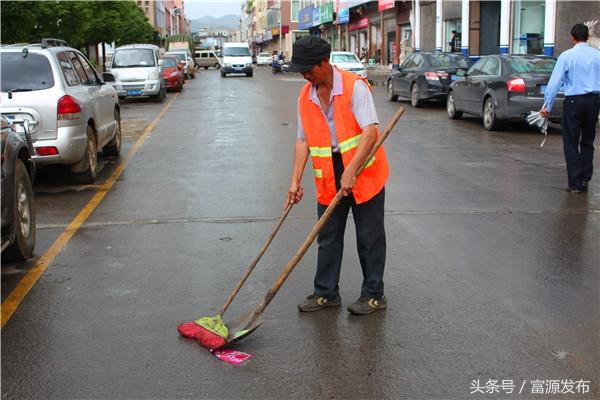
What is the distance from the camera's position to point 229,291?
203 inches

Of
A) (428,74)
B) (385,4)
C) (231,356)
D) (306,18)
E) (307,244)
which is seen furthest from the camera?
(306,18)

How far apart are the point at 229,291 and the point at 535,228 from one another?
3.31 metres

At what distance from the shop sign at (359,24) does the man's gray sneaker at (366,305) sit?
155ft

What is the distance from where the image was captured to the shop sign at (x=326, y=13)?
198 feet

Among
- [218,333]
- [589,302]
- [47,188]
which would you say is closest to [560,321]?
[589,302]

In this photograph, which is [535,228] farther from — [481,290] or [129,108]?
[129,108]

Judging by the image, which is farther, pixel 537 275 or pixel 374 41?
pixel 374 41

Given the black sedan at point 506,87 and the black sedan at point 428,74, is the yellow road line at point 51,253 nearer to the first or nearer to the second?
the black sedan at point 506,87

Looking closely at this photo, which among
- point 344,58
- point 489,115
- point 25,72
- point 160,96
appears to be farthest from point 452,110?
point 344,58

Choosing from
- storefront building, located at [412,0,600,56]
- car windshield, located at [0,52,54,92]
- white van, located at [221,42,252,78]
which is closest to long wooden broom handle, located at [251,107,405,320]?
car windshield, located at [0,52,54,92]

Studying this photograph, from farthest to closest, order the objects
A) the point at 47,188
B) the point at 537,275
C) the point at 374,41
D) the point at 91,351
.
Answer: the point at 374,41 < the point at 47,188 < the point at 537,275 < the point at 91,351

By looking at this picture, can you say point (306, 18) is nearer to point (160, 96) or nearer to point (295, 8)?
point (295, 8)

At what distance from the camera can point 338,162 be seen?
459cm

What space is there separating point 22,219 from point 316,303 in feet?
8.86
